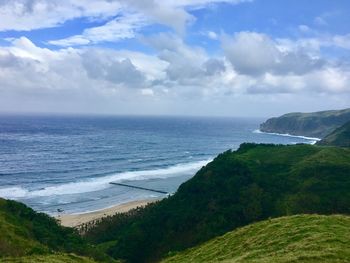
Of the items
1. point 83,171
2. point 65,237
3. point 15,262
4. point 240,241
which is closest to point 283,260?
point 240,241

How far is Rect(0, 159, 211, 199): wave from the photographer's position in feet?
421

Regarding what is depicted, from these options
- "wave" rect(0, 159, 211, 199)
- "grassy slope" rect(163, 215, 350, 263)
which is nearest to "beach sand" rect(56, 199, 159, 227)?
"wave" rect(0, 159, 211, 199)

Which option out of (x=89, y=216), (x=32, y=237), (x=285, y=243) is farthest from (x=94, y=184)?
(x=285, y=243)

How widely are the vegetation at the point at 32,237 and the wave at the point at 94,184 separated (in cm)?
5751

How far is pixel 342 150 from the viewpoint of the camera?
377 ft

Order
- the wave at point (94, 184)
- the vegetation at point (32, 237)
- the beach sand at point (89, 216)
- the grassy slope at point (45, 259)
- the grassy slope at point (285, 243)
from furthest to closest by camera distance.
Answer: the wave at point (94, 184)
the beach sand at point (89, 216)
the vegetation at point (32, 237)
the grassy slope at point (45, 259)
the grassy slope at point (285, 243)

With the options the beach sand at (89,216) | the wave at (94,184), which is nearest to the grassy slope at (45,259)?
the beach sand at (89,216)

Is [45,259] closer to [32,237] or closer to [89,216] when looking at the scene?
[32,237]

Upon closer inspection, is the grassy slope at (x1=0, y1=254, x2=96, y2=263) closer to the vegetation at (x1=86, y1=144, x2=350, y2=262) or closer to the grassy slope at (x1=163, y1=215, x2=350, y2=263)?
the grassy slope at (x1=163, y1=215, x2=350, y2=263)

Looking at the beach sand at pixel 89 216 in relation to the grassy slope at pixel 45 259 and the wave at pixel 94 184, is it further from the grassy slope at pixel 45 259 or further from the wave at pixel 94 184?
the grassy slope at pixel 45 259

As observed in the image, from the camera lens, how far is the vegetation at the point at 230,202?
80.4 metres

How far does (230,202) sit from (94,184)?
71.4 m

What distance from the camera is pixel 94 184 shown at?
148m

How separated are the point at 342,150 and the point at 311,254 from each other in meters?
99.1
